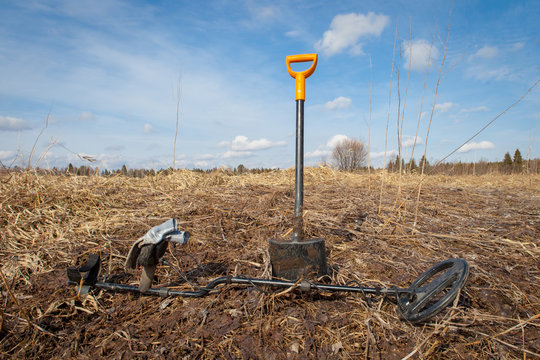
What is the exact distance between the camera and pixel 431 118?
109 inches

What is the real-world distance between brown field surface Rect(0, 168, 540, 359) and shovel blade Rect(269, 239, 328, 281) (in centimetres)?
14

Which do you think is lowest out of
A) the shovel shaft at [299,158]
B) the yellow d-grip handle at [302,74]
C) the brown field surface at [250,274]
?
the brown field surface at [250,274]

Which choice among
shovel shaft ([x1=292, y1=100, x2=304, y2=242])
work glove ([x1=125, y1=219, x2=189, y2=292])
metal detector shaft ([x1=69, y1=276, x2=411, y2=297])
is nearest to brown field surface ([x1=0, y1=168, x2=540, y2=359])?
metal detector shaft ([x1=69, y1=276, x2=411, y2=297])

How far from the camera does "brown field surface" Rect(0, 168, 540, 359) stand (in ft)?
4.37

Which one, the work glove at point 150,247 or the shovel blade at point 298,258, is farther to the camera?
the shovel blade at point 298,258

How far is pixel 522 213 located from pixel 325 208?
2.56m

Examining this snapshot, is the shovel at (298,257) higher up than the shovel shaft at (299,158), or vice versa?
the shovel shaft at (299,158)

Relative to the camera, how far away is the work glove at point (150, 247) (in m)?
1.53

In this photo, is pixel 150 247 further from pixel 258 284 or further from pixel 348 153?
pixel 348 153

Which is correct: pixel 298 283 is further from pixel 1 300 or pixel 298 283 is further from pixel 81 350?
pixel 1 300

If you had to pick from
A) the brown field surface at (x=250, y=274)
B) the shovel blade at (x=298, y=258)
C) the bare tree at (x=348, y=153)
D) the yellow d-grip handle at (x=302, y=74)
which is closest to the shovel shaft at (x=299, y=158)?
the yellow d-grip handle at (x=302, y=74)

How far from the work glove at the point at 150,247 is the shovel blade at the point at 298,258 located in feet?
1.95

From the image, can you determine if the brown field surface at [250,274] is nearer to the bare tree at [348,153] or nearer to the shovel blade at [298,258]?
the shovel blade at [298,258]

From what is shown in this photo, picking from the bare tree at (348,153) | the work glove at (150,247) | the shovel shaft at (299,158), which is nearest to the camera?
the work glove at (150,247)
